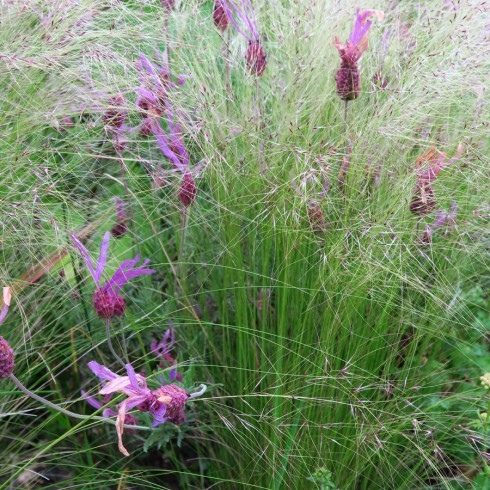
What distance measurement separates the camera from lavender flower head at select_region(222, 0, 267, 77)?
123cm

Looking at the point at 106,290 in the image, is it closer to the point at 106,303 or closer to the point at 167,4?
the point at 106,303

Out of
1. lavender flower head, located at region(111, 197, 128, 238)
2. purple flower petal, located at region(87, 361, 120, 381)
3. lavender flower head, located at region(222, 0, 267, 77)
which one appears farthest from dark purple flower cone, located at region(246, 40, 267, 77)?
purple flower petal, located at region(87, 361, 120, 381)

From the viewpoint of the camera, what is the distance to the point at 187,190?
1.11 m

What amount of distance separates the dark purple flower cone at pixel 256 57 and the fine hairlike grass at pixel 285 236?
0.11ft

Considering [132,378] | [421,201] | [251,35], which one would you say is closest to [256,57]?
[251,35]

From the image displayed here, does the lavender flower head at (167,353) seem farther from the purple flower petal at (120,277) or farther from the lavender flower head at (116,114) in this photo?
the lavender flower head at (116,114)

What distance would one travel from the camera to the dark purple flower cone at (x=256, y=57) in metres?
1.22

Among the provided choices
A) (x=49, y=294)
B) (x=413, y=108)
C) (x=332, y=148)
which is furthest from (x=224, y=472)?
(x=413, y=108)

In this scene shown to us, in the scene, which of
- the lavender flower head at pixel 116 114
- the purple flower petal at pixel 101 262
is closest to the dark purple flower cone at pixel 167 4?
the lavender flower head at pixel 116 114

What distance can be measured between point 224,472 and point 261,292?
33 cm

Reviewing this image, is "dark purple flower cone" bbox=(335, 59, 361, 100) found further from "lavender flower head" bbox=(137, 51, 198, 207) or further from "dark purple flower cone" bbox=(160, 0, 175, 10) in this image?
"dark purple flower cone" bbox=(160, 0, 175, 10)

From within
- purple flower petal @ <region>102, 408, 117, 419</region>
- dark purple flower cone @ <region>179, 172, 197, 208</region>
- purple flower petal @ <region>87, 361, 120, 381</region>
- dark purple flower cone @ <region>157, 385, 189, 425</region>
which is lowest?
purple flower petal @ <region>102, 408, 117, 419</region>

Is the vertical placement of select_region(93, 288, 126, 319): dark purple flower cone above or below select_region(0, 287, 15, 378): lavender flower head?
below

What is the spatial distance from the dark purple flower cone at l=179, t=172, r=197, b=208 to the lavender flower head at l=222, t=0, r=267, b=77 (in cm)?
24
